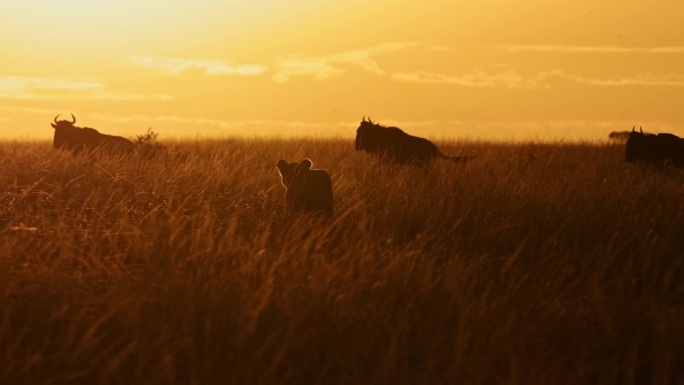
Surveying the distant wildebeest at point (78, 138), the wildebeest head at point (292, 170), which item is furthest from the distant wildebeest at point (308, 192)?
the distant wildebeest at point (78, 138)

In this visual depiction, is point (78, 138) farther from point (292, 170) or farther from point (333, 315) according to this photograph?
point (333, 315)

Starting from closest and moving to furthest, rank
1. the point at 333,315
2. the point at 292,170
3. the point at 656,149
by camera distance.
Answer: the point at 333,315
the point at 292,170
the point at 656,149

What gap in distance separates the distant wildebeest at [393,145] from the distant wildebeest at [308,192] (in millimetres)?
4827

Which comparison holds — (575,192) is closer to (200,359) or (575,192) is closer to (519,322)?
(519,322)

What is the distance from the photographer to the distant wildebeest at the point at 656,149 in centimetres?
1358

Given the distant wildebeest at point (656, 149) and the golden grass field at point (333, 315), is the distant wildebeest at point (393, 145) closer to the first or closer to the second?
the distant wildebeest at point (656, 149)

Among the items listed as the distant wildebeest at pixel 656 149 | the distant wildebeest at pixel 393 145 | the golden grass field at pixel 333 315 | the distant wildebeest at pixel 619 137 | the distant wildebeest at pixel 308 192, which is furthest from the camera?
the distant wildebeest at pixel 619 137

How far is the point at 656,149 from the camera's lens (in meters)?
13.7

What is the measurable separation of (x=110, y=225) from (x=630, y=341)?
4.06m

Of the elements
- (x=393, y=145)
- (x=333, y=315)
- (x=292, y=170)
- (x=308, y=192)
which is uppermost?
(x=393, y=145)

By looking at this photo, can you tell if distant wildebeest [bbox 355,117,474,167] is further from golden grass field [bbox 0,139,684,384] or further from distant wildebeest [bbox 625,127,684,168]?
golden grass field [bbox 0,139,684,384]

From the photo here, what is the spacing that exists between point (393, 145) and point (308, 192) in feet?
16.8

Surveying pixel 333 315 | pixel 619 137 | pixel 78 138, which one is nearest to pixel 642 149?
pixel 619 137

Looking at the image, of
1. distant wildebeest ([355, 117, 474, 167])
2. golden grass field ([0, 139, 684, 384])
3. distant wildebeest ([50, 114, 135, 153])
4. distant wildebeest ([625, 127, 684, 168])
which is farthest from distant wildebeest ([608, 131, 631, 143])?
golden grass field ([0, 139, 684, 384])
